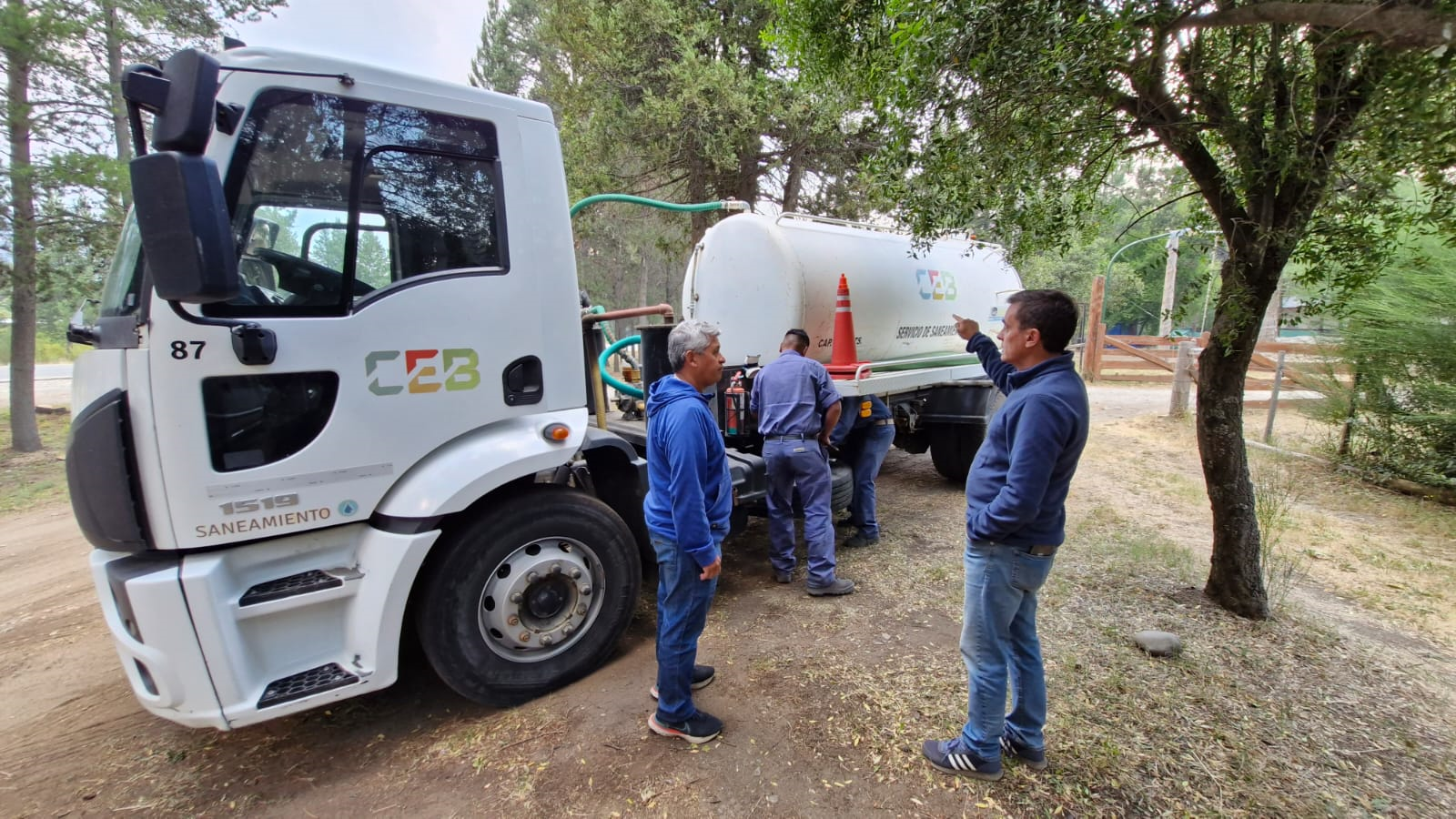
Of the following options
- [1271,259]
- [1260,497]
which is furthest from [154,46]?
[1260,497]

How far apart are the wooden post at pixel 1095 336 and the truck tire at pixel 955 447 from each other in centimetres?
1319

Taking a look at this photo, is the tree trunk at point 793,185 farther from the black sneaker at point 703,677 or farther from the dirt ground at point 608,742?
the black sneaker at point 703,677

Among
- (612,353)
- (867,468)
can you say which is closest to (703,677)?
(612,353)

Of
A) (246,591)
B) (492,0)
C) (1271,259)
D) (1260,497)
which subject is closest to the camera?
(246,591)

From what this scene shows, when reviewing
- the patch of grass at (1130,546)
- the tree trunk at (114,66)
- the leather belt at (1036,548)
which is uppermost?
the tree trunk at (114,66)

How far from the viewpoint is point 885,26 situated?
10.5 ft

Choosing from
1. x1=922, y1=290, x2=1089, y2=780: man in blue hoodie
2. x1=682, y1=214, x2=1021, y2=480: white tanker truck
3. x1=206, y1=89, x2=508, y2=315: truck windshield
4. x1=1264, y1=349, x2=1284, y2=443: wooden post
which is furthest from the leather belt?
x1=1264, y1=349, x2=1284, y2=443: wooden post

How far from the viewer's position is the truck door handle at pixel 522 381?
2688 mm

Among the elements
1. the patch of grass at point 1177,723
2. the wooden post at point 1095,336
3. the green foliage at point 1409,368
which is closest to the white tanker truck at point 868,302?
the patch of grass at point 1177,723

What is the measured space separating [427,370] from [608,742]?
1.66 meters

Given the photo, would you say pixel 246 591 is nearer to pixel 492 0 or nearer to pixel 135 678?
pixel 135 678

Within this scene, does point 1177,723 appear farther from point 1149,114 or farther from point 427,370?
point 427,370

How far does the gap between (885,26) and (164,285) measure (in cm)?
322

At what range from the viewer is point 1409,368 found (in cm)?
623
